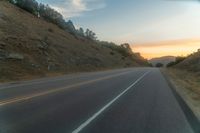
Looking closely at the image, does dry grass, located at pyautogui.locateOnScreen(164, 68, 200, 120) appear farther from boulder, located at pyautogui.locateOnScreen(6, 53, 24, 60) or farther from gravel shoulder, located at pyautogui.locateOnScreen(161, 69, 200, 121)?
boulder, located at pyautogui.locateOnScreen(6, 53, 24, 60)

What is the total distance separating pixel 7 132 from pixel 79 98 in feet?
26.4

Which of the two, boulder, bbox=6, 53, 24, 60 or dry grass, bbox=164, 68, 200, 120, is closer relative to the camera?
dry grass, bbox=164, 68, 200, 120

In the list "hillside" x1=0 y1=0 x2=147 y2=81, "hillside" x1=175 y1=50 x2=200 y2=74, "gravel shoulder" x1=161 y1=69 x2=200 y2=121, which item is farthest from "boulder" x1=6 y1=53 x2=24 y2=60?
"hillside" x1=175 y1=50 x2=200 y2=74

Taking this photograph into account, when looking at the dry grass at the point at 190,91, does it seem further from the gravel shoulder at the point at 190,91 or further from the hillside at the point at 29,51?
the hillside at the point at 29,51

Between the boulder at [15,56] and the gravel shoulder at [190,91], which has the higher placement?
the boulder at [15,56]

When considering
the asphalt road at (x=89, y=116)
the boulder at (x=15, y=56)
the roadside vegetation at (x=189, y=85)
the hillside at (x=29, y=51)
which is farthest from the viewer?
the boulder at (x=15, y=56)

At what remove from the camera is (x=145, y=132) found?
10.1 m

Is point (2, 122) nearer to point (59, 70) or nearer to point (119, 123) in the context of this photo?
point (119, 123)

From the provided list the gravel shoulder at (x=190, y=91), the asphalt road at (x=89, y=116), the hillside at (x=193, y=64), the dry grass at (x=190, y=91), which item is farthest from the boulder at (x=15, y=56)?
the hillside at (x=193, y=64)

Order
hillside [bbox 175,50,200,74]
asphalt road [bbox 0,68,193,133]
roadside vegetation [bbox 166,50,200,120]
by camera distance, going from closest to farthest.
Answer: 1. asphalt road [bbox 0,68,193,133]
2. roadside vegetation [bbox 166,50,200,120]
3. hillside [bbox 175,50,200,74]

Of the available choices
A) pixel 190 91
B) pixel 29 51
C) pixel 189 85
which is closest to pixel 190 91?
pixel 190 91

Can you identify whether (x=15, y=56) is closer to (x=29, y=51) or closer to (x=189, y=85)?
(x=29, y=51)

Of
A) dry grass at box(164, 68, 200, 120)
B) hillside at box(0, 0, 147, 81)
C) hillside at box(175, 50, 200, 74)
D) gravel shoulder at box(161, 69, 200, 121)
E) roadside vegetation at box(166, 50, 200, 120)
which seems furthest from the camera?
hillside at box(175, 50, 200, 74)

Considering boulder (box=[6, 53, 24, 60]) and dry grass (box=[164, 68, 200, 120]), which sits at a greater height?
boulder (box=[6, 53, 24, 60])
